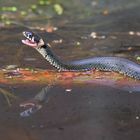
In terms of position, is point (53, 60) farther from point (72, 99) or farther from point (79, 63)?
point (72, 99)

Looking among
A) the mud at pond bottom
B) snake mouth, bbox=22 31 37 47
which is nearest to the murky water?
the mud at pond bottom

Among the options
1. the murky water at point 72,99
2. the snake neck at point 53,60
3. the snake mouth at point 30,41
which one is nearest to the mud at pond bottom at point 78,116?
the murky water at point 72,99

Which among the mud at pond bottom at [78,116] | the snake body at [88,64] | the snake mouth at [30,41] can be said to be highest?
the snake mouth at [30,41]

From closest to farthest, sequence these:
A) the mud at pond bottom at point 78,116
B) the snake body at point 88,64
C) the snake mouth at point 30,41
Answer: the mud at pond bottom at point 78,116 < the snake body at point 88,64 < the snake mouth at point 30,41

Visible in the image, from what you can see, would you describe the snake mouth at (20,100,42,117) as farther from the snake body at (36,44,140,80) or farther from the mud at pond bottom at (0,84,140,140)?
the snake body at (36,44,140,80)

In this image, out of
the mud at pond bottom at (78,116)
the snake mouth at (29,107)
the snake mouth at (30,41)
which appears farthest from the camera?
the snake mouth at (30,41)

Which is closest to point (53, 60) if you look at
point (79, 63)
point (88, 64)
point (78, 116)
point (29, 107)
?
point (79, 63)

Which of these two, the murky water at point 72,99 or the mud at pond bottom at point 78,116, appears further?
the murky water at point 72,99

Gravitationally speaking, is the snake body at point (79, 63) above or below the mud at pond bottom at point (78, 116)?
above

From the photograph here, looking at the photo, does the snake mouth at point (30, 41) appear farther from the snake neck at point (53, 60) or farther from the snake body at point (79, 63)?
the snake neck at point (53, 60)
